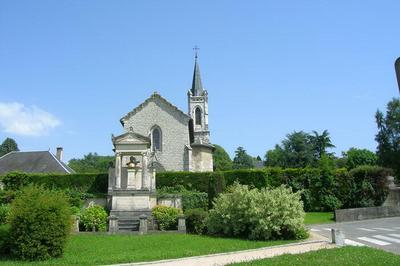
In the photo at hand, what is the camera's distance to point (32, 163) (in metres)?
39.7

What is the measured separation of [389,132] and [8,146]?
223 feet

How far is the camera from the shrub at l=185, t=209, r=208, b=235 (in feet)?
59.3

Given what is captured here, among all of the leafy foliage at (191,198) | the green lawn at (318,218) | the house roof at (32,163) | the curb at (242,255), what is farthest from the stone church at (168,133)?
the curb at (242,255)

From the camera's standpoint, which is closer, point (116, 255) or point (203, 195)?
point (116, 255)

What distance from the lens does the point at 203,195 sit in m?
28.0

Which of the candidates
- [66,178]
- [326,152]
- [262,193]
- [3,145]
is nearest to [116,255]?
[262,193]

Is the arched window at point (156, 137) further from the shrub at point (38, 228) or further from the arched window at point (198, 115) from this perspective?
the arched window at point (198, 115)

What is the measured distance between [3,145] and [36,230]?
7594 centimetres

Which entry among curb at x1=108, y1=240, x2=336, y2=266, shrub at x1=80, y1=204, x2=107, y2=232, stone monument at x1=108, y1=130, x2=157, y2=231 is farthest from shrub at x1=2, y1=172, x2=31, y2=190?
curb at x1=108, y1=240, x2=336, y2=266

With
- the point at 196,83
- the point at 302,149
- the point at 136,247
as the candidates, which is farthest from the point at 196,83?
the point at 136,247

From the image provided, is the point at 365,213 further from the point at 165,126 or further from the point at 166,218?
the point at 165,126

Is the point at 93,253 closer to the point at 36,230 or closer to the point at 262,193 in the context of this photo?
the point at 36,230

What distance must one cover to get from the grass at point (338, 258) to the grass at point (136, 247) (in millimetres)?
2620

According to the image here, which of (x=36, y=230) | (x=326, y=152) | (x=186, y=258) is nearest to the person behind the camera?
(x=186, y=258)
